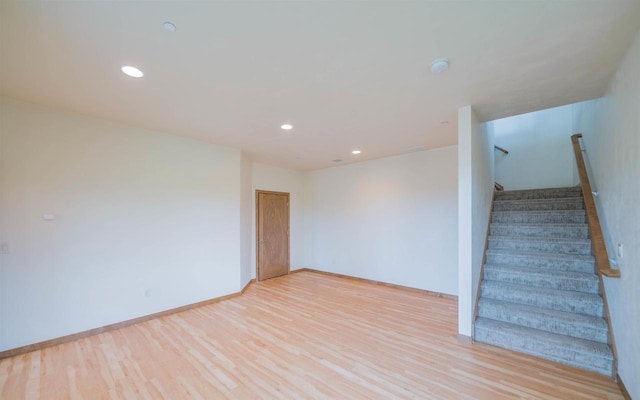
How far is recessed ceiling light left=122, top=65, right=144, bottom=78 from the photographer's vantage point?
2.07 m

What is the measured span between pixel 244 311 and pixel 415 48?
12.8 feet

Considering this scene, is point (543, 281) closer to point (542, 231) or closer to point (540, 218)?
point (542, 231)

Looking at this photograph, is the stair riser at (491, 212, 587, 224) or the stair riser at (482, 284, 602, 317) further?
the stair riser at (491, 212, 587, 224)

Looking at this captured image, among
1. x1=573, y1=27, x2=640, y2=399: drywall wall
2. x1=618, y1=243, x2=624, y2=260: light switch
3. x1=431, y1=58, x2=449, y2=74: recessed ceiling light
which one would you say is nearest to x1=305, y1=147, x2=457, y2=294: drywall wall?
x1=573, y1=27, x2=640, y2=399: drywall wall

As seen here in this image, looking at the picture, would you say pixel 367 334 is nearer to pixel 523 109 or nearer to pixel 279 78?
pixel 279 78

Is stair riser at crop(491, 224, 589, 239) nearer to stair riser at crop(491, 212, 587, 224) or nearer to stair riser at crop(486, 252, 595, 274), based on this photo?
stair riser at crop(491, 212, 587, 224)

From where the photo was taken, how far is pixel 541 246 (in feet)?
11.1

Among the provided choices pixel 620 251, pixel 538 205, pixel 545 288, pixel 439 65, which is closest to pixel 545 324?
pixel 545 288

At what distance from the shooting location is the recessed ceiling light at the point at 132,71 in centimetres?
207

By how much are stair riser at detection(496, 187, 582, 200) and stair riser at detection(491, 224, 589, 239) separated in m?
1.04

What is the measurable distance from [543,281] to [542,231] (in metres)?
0.83

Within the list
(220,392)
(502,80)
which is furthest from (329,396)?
(502,80)

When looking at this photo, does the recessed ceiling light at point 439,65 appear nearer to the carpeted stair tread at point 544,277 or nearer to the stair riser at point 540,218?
the carpeted stair tread at point 544,277

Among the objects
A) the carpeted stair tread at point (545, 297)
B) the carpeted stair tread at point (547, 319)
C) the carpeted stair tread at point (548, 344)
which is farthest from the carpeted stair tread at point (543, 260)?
the carpeted stair tread at point (548, 344)
